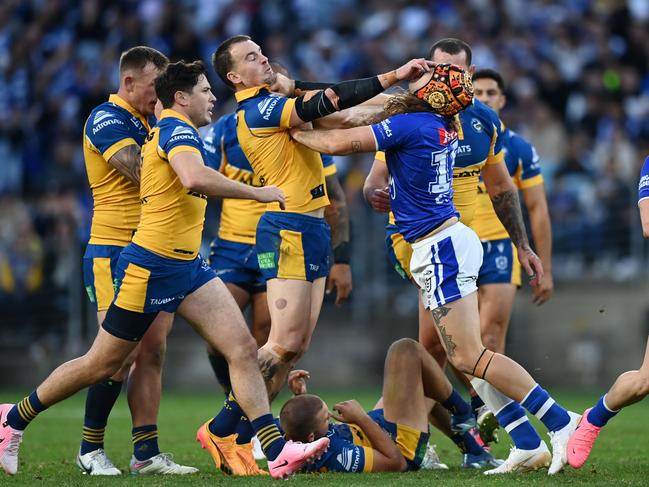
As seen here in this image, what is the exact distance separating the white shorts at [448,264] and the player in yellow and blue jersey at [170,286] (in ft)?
4.04

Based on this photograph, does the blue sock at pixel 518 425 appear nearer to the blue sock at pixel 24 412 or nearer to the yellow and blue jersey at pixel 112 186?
the yellow and blue jersey at pixel 112 186

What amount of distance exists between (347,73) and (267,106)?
12.4 m

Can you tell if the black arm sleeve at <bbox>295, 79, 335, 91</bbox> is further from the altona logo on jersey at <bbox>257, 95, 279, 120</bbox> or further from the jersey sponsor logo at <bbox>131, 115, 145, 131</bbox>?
the jersey sponsor logo at <bbox>131, 115, 145, 131</bbox>

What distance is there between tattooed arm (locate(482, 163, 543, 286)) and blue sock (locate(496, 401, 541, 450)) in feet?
3.86

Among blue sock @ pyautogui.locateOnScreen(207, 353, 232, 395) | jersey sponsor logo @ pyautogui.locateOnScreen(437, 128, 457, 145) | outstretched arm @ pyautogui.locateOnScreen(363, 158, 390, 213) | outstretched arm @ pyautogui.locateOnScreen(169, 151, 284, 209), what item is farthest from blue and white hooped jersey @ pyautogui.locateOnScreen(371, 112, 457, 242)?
blue sock @ pyautogui.locateOnScreen(207, 353, 232, 395)

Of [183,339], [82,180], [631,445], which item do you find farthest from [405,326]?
[631,445]

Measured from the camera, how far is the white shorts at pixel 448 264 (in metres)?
7.86

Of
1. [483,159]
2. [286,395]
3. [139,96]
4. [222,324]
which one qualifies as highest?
[139,96]

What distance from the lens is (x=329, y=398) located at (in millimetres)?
16031

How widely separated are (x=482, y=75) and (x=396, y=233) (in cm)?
216

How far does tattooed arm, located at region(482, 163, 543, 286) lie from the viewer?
8.89 m

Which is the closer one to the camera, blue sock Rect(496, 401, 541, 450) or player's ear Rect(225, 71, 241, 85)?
blue sock Rect(496, 401, 541, 450)

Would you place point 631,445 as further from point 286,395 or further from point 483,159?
point 286,395

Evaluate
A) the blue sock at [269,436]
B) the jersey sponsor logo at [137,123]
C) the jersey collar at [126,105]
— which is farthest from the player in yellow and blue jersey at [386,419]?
the jersey collar at [126,105]
